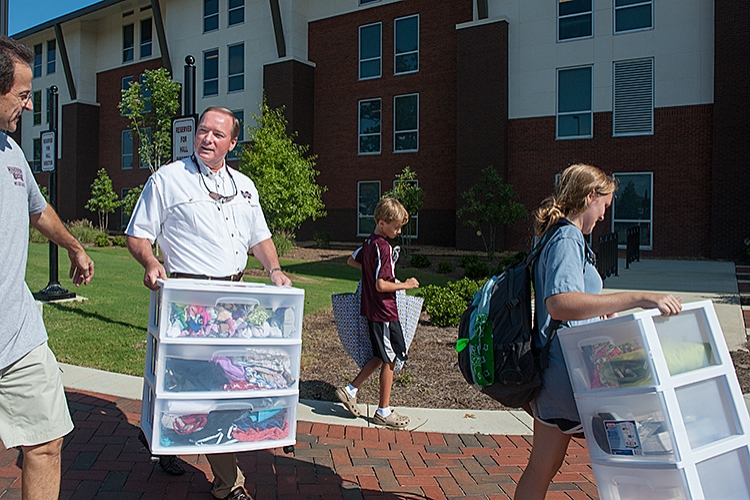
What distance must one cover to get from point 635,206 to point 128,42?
31068 millimetres

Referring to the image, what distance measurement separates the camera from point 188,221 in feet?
10.9

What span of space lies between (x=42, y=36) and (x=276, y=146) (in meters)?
28.4

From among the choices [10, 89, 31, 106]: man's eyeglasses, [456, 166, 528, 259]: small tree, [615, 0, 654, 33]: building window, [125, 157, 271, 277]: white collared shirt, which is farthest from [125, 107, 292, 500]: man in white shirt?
[615, 0, 654, 33]: building window

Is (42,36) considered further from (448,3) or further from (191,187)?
(191,187)

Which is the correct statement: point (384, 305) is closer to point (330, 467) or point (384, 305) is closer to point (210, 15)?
point (330, 467)

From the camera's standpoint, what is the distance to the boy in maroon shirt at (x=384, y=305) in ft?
15.4

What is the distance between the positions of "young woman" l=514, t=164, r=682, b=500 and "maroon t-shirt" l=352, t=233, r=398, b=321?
1.94m

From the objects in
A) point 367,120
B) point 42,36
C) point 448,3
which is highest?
point 42,36

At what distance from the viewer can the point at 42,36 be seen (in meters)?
41.9

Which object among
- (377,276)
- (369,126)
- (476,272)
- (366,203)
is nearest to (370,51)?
(369,126)

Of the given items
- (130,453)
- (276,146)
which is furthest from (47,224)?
(276,146)

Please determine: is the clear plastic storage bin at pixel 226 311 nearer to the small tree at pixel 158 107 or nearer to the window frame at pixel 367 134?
the small tree at pixel 158 107

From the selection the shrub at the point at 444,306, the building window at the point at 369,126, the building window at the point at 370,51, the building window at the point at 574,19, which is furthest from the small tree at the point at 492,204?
the shrub at the point at 444,306

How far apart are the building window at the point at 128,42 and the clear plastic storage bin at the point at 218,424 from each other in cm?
3955
